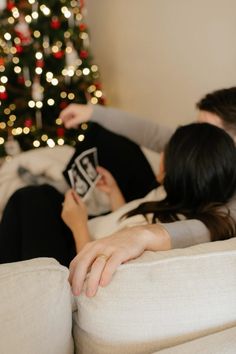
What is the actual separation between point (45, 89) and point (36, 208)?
1435 mm

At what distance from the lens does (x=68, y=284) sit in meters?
0.74

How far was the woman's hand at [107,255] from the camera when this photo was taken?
754 millimetres

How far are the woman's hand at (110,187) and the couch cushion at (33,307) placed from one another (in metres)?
1.06

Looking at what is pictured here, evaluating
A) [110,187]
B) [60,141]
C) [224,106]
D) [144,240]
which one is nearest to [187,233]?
[144,240]

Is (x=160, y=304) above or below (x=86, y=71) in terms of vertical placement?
below

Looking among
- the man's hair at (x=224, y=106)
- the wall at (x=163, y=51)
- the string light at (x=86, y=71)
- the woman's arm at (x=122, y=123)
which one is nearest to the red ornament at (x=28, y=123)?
the string light at (x=86, y=71)

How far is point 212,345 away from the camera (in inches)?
27.5

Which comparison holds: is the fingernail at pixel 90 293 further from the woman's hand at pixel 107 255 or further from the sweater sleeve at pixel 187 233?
the sweater sleeve at pixel 187 233

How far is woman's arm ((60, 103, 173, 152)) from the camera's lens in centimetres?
194

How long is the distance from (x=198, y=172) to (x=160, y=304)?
55cm

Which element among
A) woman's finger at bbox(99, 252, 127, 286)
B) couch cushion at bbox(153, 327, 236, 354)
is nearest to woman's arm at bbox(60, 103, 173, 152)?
woman's finger at bbox(99, 252, 127, 286)

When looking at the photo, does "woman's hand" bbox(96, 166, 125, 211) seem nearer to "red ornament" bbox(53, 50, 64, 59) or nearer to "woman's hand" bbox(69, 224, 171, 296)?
"woman's hand" bbox(69, 224, 171, 296)

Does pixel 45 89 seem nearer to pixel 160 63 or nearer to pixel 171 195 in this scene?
pixel 160 63

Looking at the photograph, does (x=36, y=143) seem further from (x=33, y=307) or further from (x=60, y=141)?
(x=33, y=307)
